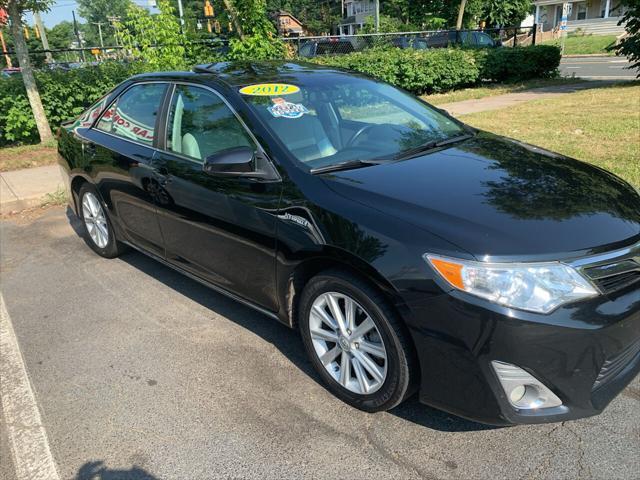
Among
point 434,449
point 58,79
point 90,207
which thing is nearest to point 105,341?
point 90,207

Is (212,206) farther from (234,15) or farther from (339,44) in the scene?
(339,44)

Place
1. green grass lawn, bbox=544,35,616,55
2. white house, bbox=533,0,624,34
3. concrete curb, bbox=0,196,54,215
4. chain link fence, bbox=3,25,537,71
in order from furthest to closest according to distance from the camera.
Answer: white house, bbox=533,0,624,34, green grass lawn, bbox=544,35,616,55, chain link fence, bbox=3,25,537,71, concrete curb, bbox=0,196,54,215

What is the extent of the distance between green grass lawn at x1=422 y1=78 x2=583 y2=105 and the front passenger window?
1062 centimetres

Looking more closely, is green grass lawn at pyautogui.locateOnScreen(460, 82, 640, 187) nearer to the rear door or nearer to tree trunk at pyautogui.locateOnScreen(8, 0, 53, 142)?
the rear door

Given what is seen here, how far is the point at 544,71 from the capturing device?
18297 mm

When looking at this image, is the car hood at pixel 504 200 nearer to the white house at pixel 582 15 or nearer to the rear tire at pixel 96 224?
the rear tire at pixel 96 224

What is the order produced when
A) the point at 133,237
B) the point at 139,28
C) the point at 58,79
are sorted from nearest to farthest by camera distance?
the point at 133,237 → the point at 139,28 → the point at 58,79

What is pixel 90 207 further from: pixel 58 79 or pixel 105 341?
pixel 58 79

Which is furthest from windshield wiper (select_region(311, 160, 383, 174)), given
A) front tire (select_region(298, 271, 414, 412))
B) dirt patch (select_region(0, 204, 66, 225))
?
dirt patch (select_region(0, 204, 66, 225))

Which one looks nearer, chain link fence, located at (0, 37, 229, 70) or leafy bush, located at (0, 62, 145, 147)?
leafy bush, located at (0, 62, 145, 147)

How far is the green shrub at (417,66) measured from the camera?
1420 centimetres

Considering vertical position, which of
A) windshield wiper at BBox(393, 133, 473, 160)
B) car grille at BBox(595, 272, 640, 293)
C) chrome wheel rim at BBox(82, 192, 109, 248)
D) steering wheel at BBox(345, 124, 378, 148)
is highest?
steering wheel at BBox(345, 124, 378, 148)

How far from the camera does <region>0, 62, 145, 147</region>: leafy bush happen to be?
9.26m

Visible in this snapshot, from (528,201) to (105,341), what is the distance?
278 cm
